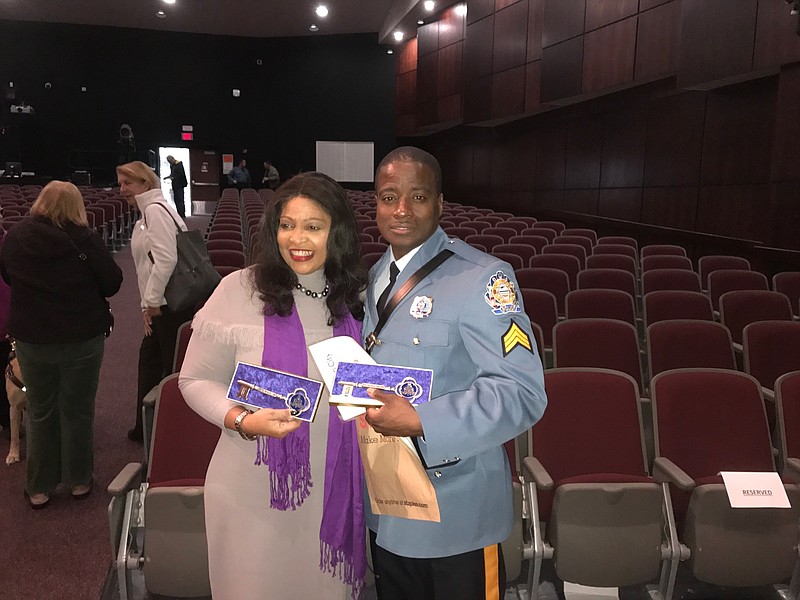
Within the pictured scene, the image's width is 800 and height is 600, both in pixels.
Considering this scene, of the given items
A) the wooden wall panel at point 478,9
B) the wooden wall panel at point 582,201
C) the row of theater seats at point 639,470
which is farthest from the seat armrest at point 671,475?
the wooden wall panel at point 478,9

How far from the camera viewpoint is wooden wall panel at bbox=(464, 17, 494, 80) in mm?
12547

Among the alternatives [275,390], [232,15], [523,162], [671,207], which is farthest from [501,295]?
[232,15]

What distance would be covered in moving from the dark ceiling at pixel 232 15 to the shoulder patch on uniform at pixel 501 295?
1414 cm

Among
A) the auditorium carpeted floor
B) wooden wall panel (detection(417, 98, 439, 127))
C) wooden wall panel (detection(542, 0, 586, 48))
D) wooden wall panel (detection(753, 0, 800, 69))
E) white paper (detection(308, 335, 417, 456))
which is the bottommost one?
the auditorium carpeted floor

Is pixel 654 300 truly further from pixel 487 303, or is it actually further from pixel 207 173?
pixel 207 173

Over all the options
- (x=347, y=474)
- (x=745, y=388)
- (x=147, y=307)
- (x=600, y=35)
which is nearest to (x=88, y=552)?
(x=147, y=307)

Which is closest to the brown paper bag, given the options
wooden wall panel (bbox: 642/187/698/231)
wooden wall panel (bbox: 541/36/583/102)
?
wooden wall panel (bbox: 642/187/698/231)

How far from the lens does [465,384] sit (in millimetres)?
1327

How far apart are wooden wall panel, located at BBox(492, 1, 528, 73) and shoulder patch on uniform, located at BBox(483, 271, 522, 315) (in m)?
11.0

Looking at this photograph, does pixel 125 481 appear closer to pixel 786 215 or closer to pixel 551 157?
pixel 786 215

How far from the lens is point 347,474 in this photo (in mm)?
1411

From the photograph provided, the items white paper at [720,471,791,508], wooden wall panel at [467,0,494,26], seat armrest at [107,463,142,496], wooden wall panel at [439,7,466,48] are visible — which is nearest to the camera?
seat armrest at [107,463,142,496]

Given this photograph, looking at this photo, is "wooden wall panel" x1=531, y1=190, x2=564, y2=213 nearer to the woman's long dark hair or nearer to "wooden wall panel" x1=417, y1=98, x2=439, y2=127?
"wooden wall panel" x1=417, y1=98, x2=439, y2=127

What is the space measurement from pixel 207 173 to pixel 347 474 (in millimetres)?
18506
